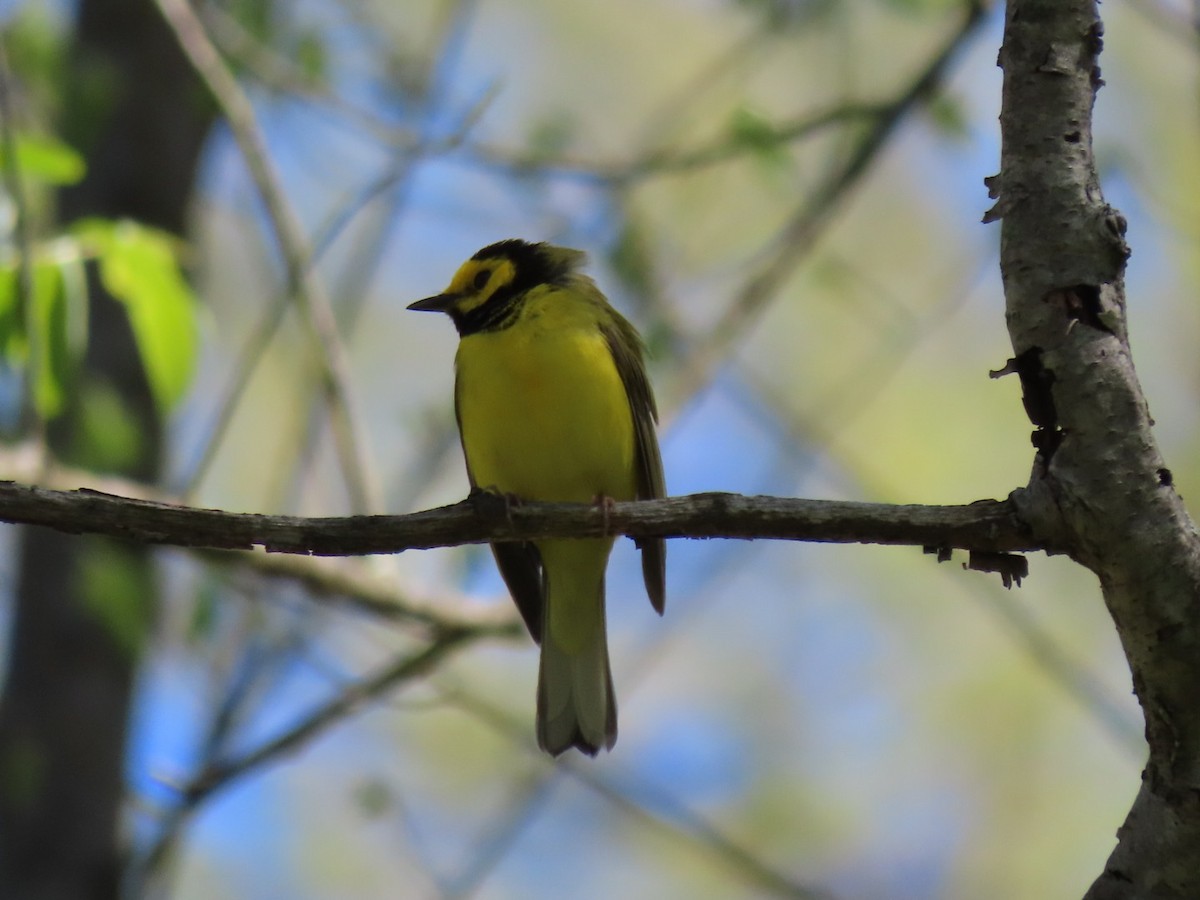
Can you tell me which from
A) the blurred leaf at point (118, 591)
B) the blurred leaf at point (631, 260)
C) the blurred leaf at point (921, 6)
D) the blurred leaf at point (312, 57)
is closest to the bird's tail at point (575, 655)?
the blurred leaf at point (118, 591)

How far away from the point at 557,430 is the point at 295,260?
1.20 m

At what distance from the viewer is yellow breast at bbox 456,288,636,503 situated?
467 cm

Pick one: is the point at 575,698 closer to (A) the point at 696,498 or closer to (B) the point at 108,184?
(A) the point at 696,498

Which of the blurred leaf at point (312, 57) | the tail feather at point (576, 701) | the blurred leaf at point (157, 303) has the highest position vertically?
the blurred leaf at point (312, 57)

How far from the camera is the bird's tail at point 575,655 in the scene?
5.09 meters

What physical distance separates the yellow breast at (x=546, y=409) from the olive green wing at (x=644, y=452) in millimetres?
88

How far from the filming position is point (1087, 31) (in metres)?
2.81

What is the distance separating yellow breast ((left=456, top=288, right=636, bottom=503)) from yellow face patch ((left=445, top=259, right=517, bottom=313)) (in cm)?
45

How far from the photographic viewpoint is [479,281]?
5469mm

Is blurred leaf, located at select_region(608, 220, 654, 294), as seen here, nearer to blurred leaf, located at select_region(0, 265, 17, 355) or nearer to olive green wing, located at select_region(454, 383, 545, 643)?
olive green wing, located at select_region(454, 383, 545, 643)

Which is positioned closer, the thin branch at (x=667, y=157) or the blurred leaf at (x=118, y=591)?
the blurred leaf at (x=118, y=591)

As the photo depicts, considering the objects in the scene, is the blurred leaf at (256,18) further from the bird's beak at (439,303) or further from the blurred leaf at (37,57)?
the bird's beak at (439,303)

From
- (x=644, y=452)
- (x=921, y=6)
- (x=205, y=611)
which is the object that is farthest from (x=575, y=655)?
(x=921, y=6)

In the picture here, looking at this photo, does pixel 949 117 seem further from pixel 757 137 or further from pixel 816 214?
pixel 757 137
